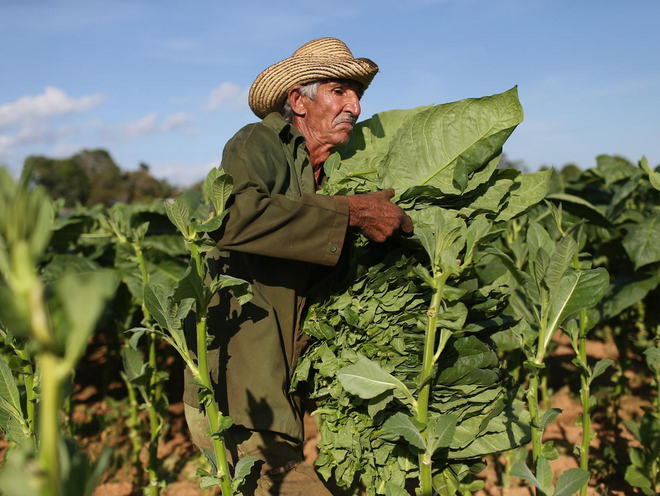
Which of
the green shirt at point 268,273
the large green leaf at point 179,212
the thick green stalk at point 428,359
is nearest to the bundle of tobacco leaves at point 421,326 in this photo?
the green shirt at point 268,273

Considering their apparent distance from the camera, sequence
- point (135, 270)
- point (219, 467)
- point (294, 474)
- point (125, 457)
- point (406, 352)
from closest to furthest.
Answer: point (219, 467) → point (406, 352) → point (294, 474) → point (135, 270) → point (125, 457)

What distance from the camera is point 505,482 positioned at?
311 centimetres

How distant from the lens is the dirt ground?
342 centimetres

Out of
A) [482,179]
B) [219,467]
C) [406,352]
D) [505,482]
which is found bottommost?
[505,482]

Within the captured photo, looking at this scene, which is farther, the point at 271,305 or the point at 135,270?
the point at 135,270

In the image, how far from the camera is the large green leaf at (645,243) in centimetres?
322

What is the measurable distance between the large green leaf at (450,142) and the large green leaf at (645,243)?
1.86 meters

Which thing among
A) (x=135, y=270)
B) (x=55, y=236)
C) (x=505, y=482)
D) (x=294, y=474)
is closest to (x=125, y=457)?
(x=135, y=270)

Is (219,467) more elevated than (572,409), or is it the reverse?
(219,467)

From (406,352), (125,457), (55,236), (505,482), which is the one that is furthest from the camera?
(55,236)

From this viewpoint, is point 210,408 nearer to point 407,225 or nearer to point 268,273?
point 268,273

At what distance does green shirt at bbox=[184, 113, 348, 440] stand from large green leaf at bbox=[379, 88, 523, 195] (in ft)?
0.99

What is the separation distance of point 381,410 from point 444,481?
36 cm

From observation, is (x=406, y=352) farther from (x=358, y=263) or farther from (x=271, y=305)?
(x=271, y=305)
